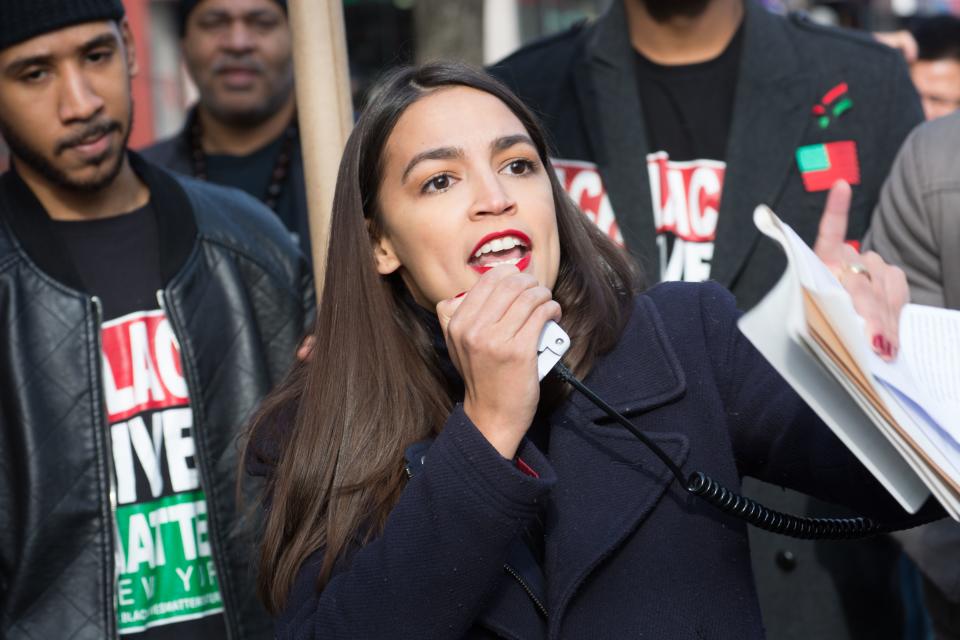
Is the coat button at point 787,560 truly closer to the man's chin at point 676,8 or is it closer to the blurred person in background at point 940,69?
the man's chin at point 676,8

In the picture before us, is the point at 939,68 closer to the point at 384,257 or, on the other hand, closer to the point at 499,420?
the point at 384,257

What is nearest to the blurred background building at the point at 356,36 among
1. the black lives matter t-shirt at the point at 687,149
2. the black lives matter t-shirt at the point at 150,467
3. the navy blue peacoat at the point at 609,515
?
the black lives matter t-shirt at the point at 687,149

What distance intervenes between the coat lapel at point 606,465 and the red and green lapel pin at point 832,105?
5.06 ft

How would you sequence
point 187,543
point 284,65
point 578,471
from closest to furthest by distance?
point 578,471, point 187,543, point 284,65

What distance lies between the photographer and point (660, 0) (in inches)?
152

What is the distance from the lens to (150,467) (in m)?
3.41

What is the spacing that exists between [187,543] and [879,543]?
1.79 m

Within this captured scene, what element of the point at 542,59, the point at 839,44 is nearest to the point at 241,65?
the point at 542,59

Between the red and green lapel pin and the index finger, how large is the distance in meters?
1.62

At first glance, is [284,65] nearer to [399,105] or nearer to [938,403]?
[399,105]

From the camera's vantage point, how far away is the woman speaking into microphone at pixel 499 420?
2.20 m

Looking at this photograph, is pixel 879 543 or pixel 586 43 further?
pixel 586 43

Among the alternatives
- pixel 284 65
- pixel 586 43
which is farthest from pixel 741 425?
pixel 284 65

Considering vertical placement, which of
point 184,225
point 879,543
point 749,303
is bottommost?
point 879,543
